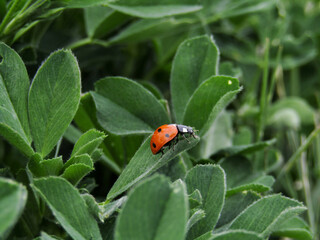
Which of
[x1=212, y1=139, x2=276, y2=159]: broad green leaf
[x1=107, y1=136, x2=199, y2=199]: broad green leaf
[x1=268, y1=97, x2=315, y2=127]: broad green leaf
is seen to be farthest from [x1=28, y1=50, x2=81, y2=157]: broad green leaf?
[x1=268, y1=97, x2=315, y2=127]: broad green leaf

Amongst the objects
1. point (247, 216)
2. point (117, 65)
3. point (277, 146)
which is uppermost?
point (117, 65)

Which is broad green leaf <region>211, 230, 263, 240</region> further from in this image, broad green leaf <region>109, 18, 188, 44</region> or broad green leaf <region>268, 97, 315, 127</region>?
broad green leaf <region>268, 97, 315, 127</region>

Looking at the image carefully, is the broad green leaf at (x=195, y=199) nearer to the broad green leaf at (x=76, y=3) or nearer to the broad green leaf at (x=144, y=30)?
the broad green leaf at (x=76, y=3)

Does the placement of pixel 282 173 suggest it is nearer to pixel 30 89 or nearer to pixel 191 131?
pixel 191 131

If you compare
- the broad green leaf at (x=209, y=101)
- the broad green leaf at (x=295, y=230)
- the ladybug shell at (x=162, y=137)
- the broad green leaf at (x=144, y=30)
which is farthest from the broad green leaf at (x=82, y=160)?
the broad green leaf at (x=144, y=30)

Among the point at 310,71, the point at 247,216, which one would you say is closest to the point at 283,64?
the point at 310,71
